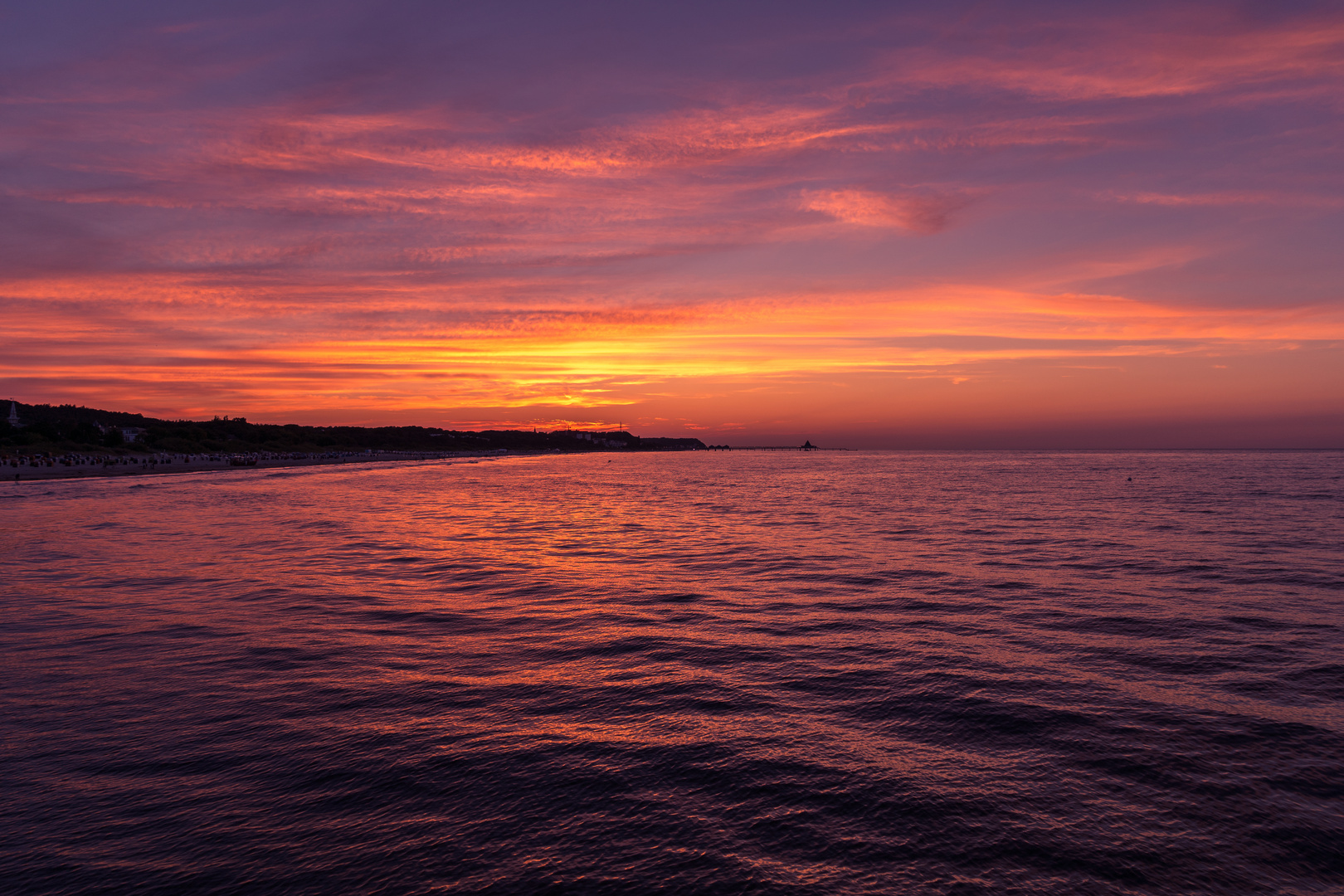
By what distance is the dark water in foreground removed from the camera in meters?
6.86

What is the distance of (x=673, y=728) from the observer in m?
10.2

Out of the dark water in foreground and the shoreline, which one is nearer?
the dark water in foreground

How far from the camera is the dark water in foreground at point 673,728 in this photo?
686 centimetres

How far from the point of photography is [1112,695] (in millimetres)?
11664

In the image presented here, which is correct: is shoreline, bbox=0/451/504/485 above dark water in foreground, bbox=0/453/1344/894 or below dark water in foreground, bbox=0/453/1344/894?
above

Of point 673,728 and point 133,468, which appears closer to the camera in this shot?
point 673,728

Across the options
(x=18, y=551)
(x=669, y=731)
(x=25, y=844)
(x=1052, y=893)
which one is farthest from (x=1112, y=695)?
(x=18, y=551)

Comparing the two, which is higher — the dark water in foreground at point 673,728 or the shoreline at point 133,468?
the shoreline at point 133,468

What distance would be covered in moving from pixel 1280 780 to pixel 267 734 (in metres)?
13.7

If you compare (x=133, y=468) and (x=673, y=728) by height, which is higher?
(x=133, y=468)

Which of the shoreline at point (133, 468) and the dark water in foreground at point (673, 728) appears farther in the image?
the shoreline at point (133, 468)

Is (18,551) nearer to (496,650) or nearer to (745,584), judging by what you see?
(496,650)

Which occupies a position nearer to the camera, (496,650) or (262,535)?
(496,650)

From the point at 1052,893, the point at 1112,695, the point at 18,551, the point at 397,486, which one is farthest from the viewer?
the point at 397,486
